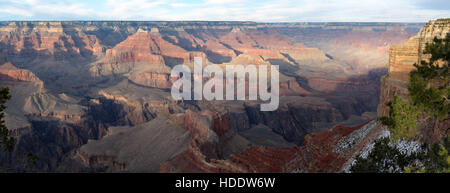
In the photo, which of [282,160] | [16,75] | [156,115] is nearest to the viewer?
[282,160]

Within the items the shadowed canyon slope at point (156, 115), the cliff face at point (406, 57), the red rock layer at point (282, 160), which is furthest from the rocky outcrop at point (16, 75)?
the cliff face at point (406, 57)

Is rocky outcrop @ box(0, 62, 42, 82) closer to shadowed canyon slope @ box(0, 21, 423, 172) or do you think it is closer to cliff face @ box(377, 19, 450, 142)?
shadowed canyon slope @ box(0, 21, 423, 172)

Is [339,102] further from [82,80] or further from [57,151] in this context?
[82,80]

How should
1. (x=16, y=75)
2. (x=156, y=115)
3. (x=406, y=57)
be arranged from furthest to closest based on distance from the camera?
(x=16, y=75)
(x=156, y=115)
(x=406, y=57)

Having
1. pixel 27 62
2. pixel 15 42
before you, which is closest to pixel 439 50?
pixel 27 62

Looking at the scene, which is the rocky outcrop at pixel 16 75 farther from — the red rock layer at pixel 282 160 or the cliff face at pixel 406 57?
the cliff face at pixel 406 57

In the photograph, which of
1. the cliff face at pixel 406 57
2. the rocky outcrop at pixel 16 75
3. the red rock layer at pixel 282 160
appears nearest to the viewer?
the red rock layer at pixel 282 160

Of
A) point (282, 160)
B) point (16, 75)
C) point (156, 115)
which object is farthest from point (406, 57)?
point (16, 75)

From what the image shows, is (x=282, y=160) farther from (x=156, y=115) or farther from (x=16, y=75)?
(x=16, y=75)

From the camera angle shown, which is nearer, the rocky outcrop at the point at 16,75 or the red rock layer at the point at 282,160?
the red rock layer at the point at 282,160
